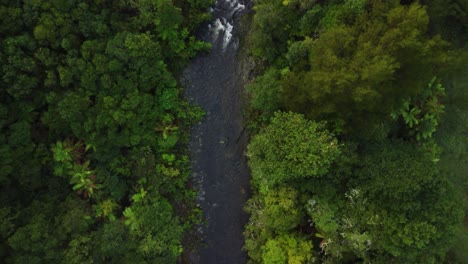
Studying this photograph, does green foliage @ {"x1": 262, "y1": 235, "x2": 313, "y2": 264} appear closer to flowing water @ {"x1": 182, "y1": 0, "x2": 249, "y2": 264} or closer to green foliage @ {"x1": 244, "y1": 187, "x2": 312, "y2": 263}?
green foliage @ {"x1": 244, "y1": 187, "x2": 312, "y2": 263}

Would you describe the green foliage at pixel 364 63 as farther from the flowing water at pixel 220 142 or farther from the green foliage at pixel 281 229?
the flowing water at pixel 220 142

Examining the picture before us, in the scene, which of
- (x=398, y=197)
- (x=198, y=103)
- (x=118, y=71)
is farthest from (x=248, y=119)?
(x=398, y=197)

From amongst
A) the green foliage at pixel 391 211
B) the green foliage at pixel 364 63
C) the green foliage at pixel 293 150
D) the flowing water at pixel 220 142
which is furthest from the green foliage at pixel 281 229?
the green foliage at pixel 364 63

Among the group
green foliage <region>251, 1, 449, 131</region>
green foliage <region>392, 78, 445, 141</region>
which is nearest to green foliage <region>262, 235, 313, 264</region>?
green foliage <region>251, 1, 449, 131</region>

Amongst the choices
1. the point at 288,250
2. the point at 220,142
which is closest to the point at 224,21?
the point at 220,142

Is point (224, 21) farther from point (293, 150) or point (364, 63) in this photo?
point (364, 63)

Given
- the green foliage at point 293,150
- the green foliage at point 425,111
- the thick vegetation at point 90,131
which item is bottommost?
the thick vegetation at point 90,131
